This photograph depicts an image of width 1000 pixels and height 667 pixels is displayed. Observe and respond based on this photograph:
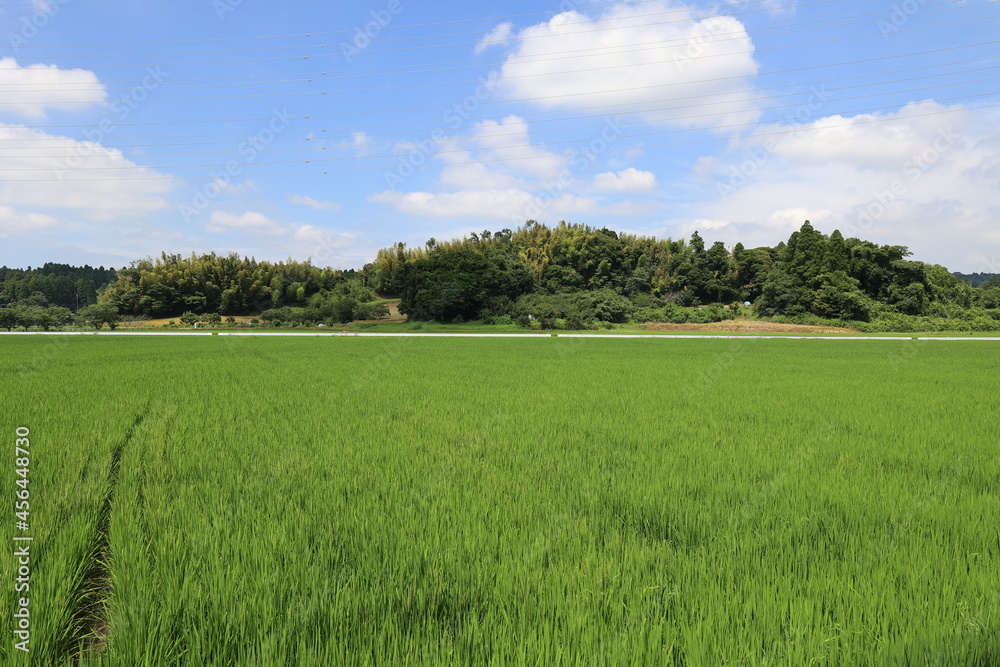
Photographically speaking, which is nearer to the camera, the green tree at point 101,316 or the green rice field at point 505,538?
the green rice field at point 505,538

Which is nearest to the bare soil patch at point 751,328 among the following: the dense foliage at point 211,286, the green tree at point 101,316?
the dense foliage at point 211,286

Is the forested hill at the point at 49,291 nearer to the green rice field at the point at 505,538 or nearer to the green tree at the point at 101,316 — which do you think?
the green tree at the point at 101,316

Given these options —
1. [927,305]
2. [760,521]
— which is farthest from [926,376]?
[927,305]

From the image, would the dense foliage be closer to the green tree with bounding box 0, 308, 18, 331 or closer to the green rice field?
the green tree with bounding box 0, 308, 18, 331

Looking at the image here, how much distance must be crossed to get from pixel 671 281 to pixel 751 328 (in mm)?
14082

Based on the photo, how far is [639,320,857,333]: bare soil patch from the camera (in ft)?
140

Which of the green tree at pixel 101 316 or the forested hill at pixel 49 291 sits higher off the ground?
the forested hill at pixel 49 291

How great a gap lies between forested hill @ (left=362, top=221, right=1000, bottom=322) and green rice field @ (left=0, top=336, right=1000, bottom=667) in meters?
39.4

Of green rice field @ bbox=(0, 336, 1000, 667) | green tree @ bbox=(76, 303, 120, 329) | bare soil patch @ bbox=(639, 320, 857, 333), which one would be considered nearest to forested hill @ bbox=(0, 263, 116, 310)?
green tree @ bbox=(76, 303, 120, 329)

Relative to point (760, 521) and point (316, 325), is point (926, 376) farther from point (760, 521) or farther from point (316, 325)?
point (316, 325)

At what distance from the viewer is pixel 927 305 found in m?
49.4

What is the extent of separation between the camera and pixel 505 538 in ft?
10.3

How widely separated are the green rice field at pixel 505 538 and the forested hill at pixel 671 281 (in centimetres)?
3938

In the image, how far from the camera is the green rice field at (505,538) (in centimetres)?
212
